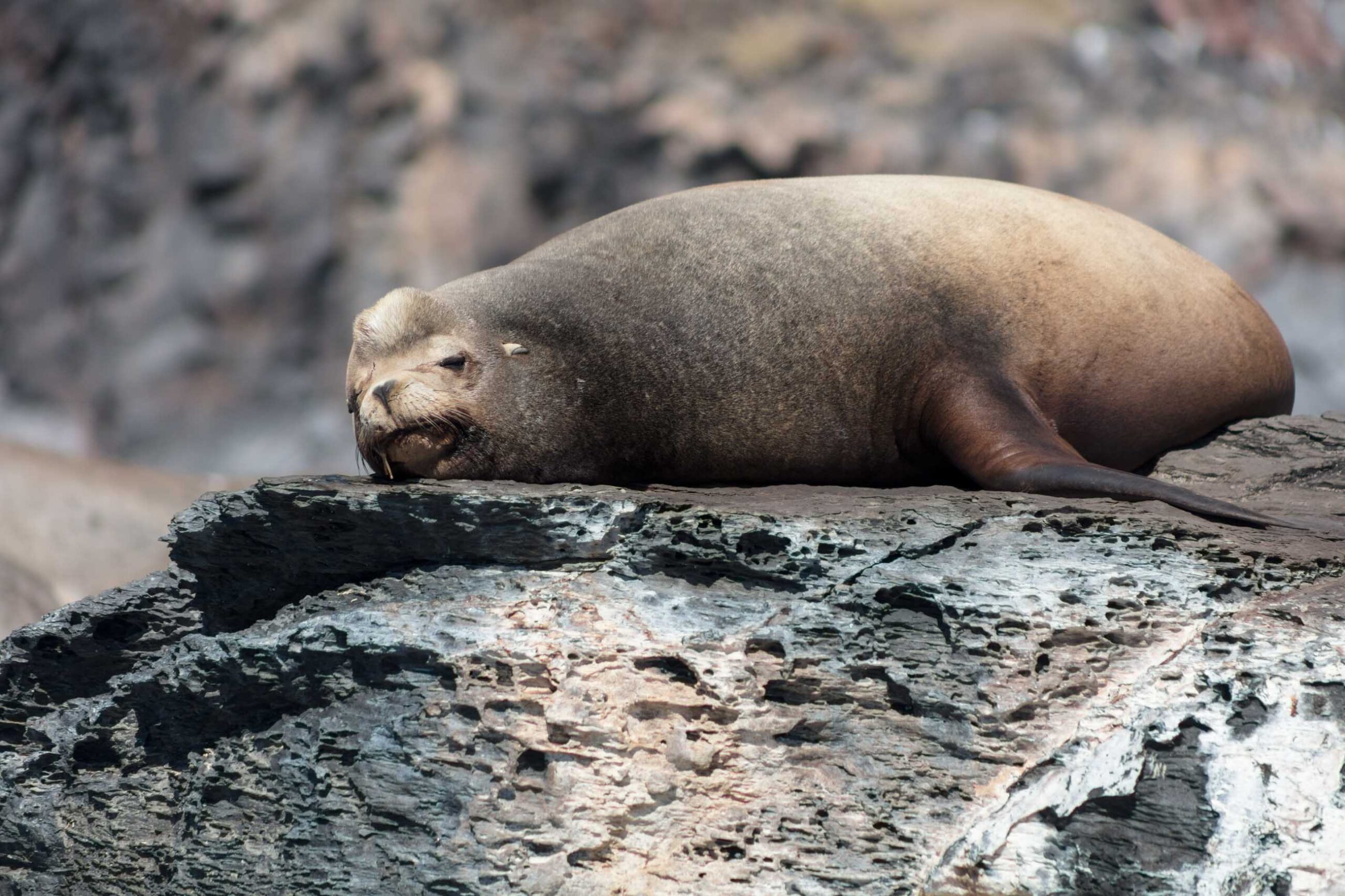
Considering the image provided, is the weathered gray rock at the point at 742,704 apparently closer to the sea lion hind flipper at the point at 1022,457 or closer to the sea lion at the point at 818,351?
the sea lion hind flipper at the point at 1022,457

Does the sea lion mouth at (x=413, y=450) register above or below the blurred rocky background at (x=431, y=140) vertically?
below

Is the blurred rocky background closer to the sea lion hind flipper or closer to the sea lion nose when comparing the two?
the sea lion hind flipper

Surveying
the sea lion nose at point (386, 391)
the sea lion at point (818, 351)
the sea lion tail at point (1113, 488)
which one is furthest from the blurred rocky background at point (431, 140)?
the sea lion tail at point (1113, 488)

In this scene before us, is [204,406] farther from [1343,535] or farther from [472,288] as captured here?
[1343,535]

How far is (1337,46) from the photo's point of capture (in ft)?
35.8

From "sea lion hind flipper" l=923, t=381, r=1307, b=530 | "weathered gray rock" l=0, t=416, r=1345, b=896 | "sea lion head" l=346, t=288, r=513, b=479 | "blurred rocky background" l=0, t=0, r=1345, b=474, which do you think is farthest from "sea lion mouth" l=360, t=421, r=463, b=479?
"blurred rocky background" l=0, t=0, r=1345, b=474

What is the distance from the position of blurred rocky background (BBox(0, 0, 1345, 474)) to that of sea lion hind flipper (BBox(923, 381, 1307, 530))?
6.66m

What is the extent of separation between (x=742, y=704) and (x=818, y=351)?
1.47 m

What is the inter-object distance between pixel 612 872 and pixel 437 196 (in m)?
8.27

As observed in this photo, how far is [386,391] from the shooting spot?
11.3 ft

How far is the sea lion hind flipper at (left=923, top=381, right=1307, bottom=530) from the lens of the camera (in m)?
3.32

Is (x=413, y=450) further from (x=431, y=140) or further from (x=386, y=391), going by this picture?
(x=431, y=140)

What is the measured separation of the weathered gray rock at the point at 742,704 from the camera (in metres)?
2.68

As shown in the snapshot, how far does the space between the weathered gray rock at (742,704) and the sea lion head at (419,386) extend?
0.72ft
